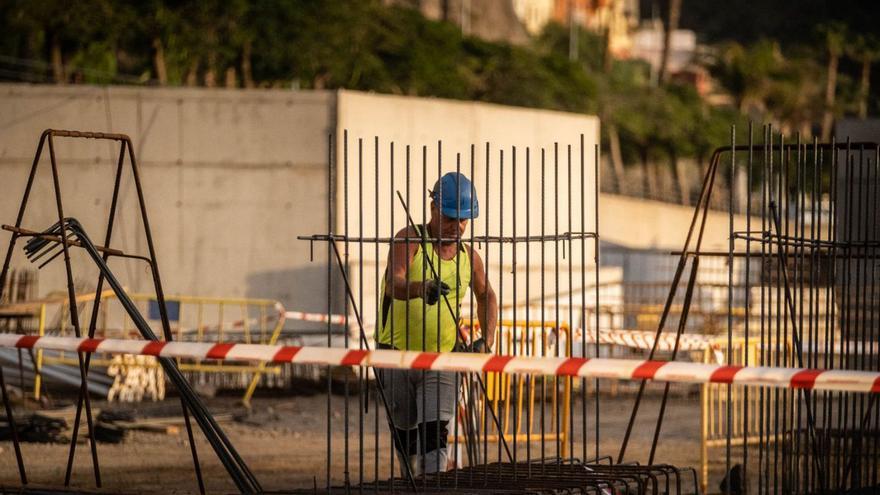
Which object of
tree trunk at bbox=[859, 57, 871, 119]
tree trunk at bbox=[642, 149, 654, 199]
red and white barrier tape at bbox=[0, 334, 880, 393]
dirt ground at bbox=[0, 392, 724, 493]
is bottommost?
dirt ground at bbox=[0, 392, 724, 493]

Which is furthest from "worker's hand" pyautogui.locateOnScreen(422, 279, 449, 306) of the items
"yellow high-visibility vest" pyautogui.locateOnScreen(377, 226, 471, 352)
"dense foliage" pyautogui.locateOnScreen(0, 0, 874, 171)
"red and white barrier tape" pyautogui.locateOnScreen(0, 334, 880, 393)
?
"dense foliage" pyautogui.locateOnScreen(0, 0, 874, 171)

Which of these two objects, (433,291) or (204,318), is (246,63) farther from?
(433,291)

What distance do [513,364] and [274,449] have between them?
6.94 m

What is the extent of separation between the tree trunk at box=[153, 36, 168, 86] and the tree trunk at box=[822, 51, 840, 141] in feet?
163

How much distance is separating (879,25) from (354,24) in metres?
64.9

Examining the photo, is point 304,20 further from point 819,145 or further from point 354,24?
point 819,145

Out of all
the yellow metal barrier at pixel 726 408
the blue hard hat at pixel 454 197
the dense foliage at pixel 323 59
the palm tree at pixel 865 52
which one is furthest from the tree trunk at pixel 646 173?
the blue hard hat at pixel 454 197

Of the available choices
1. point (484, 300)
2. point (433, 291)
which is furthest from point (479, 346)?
point (433, 291)

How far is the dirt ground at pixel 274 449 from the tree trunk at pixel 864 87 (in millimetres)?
72128

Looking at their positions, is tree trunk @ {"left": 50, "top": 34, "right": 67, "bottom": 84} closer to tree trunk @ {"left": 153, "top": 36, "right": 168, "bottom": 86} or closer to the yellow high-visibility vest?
tree trunk @ {"left": 153, "top": 36, "right": 168, "bottom": 86}

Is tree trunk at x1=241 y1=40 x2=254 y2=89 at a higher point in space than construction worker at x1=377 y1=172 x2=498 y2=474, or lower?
higher

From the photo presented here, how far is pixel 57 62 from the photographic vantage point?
40.5 m

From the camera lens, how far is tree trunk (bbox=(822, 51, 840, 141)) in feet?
282

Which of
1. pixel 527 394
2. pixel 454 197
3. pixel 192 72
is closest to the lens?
pixel 454 197
